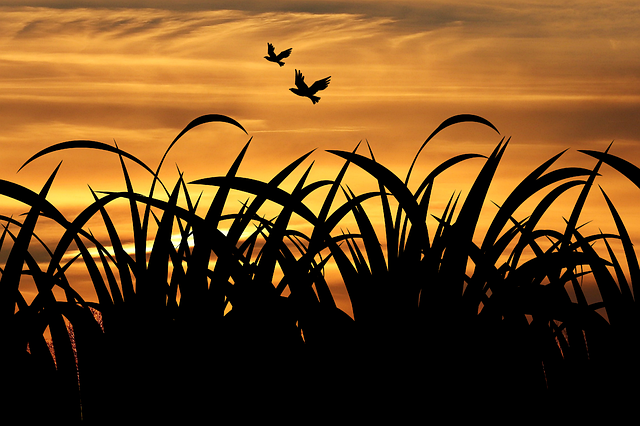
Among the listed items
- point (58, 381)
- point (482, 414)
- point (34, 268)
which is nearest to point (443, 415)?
point (482, 414)

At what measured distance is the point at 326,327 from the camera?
→ 2.80m

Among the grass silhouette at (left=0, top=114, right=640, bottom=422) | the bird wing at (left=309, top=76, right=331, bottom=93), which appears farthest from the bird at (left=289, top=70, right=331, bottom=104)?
the grass silhouette at (left=0, top=114, right=640, bottom=422)

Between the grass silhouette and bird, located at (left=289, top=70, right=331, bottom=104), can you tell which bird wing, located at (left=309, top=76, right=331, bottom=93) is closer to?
bird, located at (left=289, top=70, right=331, bottom=104)

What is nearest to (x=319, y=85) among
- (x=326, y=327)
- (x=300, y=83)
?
(x=300, y=83)

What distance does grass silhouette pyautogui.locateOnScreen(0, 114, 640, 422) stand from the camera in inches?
104

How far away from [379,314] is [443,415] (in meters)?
0.46

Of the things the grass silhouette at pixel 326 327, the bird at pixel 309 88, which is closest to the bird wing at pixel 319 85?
the bird at pixel 309 88

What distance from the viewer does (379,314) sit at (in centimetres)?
271

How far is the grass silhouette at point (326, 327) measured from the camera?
2.63 meters

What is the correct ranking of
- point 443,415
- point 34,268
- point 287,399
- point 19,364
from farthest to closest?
point 34,268 → point 19,364 → point 287,399 → point 443,415

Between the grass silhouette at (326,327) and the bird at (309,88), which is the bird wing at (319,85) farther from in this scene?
the grass silhouette at (326,327)

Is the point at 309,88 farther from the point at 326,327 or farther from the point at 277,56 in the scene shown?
the point at 326,327

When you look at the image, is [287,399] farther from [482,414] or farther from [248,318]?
[482,414]

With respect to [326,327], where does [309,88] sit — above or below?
above
